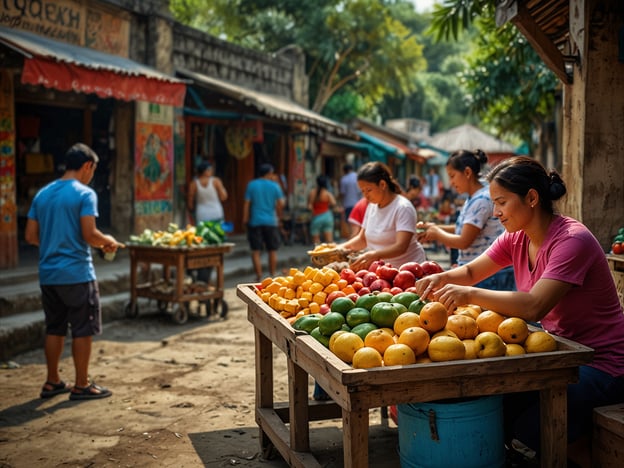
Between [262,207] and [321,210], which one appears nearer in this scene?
[262,207]

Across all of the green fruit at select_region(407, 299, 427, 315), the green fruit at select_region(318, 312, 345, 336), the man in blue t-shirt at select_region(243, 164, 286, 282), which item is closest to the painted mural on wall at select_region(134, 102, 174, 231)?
the man in blue t-shirt at select_region(243, 164, 286, 282)

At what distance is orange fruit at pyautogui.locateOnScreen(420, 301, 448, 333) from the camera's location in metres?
3.23

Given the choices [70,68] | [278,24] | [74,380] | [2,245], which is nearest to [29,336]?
[74,380]

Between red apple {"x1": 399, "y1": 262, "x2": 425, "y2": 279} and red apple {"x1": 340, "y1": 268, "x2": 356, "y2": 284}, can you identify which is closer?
red apple {"x1": 399, "y1": 262, "x2": 425, "y2": 279}

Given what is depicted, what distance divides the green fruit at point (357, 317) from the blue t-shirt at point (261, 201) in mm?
7547

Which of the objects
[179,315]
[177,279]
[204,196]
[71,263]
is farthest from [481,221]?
[204,196]

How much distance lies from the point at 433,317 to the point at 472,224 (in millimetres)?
2277

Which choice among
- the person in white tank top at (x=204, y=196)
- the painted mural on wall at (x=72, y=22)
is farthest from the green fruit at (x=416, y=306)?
the painted mural on wall at (x=72, y=22)

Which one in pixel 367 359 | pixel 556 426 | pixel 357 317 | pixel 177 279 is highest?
pixel 357 317

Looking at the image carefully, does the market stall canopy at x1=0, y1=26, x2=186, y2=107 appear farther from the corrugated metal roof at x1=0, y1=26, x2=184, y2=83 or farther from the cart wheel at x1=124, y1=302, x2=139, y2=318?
the cart wheel at x1=124, y1=302, x2=139, y2=318

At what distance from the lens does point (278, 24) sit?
2775 centimetres

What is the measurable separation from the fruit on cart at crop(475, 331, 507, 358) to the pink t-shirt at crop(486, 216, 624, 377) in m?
0.41

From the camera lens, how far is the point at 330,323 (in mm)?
3480

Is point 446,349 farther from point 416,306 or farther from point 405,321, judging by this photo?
point 416,306
